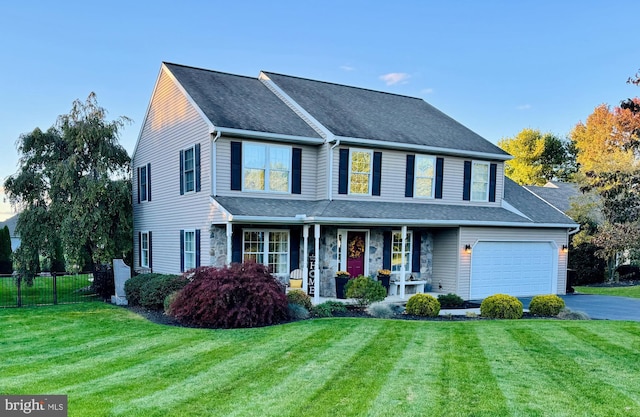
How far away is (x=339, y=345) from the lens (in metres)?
7.67

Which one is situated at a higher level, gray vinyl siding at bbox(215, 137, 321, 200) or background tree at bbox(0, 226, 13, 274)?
gray vinyl siding at bbox(215, 137, 321, 200)

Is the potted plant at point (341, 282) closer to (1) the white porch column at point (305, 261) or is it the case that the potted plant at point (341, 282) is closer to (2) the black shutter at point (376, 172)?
(1) the white porch column at point (305, 261)

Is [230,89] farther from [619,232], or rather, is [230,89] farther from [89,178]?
[619,232]

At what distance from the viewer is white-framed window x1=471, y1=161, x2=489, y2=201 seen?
1655cm

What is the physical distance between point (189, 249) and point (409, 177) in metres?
7.95

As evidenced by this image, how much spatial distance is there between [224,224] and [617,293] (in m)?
16.2

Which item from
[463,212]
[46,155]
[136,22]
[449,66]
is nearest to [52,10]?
[136,22]

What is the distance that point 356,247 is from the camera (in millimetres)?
14297

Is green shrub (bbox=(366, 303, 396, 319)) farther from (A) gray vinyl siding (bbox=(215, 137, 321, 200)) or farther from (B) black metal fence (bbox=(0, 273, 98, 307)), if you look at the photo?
(B) black metal fence (bbox=(0, 273, 98, 307))

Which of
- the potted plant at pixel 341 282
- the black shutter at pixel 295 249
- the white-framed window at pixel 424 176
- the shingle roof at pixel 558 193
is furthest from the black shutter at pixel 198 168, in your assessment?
the shingle roof at pixel 558 193

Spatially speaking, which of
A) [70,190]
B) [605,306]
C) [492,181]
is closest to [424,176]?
[492,181]

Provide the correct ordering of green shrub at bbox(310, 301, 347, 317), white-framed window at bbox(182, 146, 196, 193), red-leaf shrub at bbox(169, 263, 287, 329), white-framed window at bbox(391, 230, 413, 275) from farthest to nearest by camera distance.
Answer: white-framed window at bbox(391, 230, 413, 275) < white-framed window at bbox(182, 146, 196, 193) < green shrub at bbox(310, 301, 347, 317) < red-leaf shrub at bbox(169, 263, 287, 329)

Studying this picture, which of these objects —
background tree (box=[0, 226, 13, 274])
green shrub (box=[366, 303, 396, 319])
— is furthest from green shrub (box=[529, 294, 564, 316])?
background tree (box=[0, 226, 13, 274])

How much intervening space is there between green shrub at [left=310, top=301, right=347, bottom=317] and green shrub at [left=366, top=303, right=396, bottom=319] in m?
0.75
